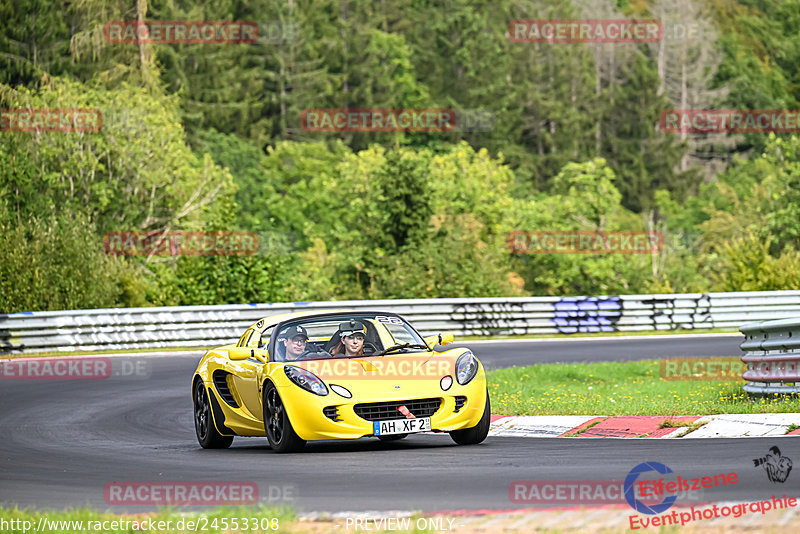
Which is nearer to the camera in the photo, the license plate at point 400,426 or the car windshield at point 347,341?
the license plate at point 400,426

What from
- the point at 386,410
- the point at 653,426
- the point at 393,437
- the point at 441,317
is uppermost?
the point at 386,410

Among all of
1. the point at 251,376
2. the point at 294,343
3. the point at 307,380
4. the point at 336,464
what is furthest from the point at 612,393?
the point at 336,464

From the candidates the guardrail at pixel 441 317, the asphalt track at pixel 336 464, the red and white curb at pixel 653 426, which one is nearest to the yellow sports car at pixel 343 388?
the asphalt track at pixel 336 464

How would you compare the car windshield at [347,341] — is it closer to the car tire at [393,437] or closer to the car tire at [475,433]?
the car tire at [393,437]

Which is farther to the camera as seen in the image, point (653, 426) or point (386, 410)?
point (653, 426)

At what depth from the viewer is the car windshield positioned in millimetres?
12141

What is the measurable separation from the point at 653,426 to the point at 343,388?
10.2 ft

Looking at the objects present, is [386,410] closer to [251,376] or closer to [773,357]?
[251,376]

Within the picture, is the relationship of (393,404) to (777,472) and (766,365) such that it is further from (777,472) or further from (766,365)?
(766,365)

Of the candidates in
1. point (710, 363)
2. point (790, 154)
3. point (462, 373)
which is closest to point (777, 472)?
point (462, 373)

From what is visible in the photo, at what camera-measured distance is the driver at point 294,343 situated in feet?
39.7

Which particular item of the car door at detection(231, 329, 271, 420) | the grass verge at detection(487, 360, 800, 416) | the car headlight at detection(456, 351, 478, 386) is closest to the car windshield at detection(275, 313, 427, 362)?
the car door at detection(231, 329, 271, 420)

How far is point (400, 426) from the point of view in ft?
36.9

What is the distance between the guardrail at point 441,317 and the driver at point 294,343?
14.7m
